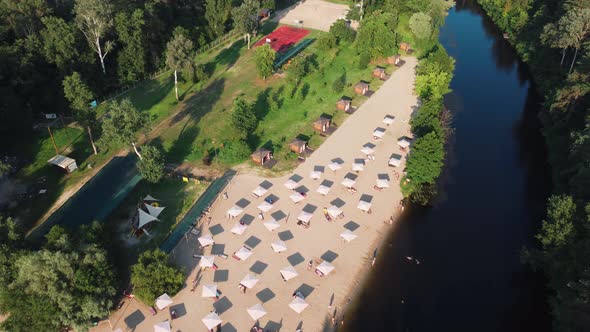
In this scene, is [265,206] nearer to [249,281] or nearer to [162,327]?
[249,281]

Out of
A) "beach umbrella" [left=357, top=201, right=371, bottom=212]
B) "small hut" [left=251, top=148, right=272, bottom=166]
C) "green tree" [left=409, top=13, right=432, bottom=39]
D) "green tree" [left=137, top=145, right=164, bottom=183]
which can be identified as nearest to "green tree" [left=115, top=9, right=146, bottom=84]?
"green tree" [left=137, top=145, right=164, bottom=183]

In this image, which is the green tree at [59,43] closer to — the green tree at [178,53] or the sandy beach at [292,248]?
the green tree at [178,53]

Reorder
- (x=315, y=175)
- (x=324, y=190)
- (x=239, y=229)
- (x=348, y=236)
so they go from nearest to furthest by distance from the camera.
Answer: (x=348, y=236) → (x=239, y=229) → (x=324, y=190) → (x=315, y=175)

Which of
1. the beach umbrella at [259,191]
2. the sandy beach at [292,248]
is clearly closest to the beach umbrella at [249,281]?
the sandy beach at [292,248]

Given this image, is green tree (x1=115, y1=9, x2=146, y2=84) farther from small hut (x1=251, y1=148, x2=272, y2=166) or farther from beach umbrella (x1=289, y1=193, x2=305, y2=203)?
beach umbrella (x1=289, y1=193, x2=305, y2=203)

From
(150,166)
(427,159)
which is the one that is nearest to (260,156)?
(150,166)

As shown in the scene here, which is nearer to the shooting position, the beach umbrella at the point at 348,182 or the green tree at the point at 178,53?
the beach umbrella at the point at 348,182
